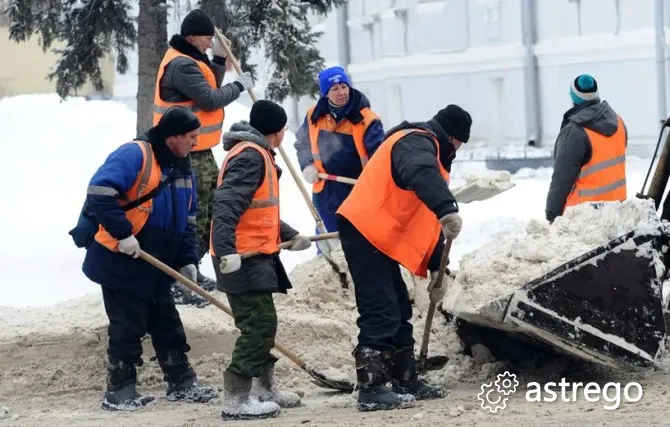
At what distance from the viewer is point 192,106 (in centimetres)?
837

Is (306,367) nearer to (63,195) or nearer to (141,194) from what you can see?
(141,194)

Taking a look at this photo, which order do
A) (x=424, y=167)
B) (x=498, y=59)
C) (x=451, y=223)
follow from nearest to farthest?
(x=451, y=223) < (x=424, y=167) < (x=498, y=59)

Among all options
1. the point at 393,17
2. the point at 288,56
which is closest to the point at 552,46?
the point at 393,17

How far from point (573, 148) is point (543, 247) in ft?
4.67

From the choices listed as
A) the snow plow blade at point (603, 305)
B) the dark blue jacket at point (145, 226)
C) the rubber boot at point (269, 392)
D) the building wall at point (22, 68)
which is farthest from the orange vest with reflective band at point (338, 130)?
the building wall at point (22, 68)

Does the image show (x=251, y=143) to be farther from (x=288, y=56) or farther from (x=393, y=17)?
(x=393, y=17)

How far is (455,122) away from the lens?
659cm

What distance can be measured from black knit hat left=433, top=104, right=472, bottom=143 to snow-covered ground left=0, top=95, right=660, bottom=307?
5050mm

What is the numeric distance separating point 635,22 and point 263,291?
12.0 metres

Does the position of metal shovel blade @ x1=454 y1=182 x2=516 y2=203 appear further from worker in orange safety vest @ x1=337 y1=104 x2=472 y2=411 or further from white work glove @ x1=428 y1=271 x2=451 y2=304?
worker in orange safety vest @ x1=337 y1=104 x2=472 y2=411

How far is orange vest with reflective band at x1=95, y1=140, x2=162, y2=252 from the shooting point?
6938mm

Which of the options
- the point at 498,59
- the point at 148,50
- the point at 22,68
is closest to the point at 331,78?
the point at 148,50

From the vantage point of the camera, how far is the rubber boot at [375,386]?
21.6 ft

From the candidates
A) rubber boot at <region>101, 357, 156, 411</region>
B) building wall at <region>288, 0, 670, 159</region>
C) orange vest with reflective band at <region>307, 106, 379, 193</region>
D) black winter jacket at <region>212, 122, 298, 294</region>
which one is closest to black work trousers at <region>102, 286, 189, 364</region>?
rubber boot at <region>101, 357, 156, 411</region>
